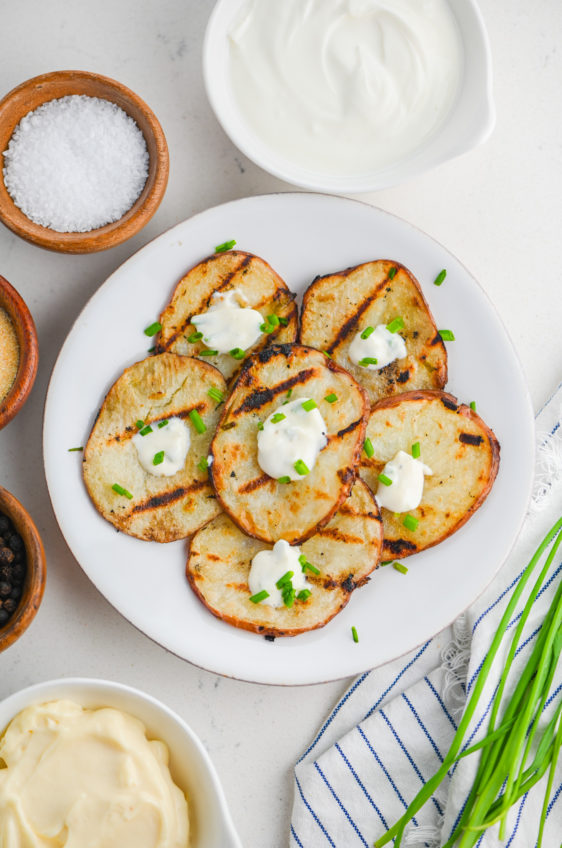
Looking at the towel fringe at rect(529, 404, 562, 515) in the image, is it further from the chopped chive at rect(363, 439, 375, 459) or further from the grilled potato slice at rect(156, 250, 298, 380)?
the grilled potato slice at rect(156, 250, 298, 380)

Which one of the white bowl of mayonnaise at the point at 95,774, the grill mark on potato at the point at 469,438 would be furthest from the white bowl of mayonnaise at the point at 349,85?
the white bowl of mayonnaise at the point at 95,774

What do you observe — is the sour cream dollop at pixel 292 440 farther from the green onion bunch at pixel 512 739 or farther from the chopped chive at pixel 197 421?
the green onion bunch at pixel 512 739

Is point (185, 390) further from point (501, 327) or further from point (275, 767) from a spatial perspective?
point (275, 767)

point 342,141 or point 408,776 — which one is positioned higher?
point 342,141

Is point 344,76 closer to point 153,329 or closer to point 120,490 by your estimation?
point 153,329

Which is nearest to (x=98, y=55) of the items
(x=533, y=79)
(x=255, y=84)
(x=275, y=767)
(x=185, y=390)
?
(x=255, y=84)

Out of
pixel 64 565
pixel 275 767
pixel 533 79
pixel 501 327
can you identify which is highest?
pixel 533 79

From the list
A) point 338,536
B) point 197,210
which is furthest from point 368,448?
point 197,210
